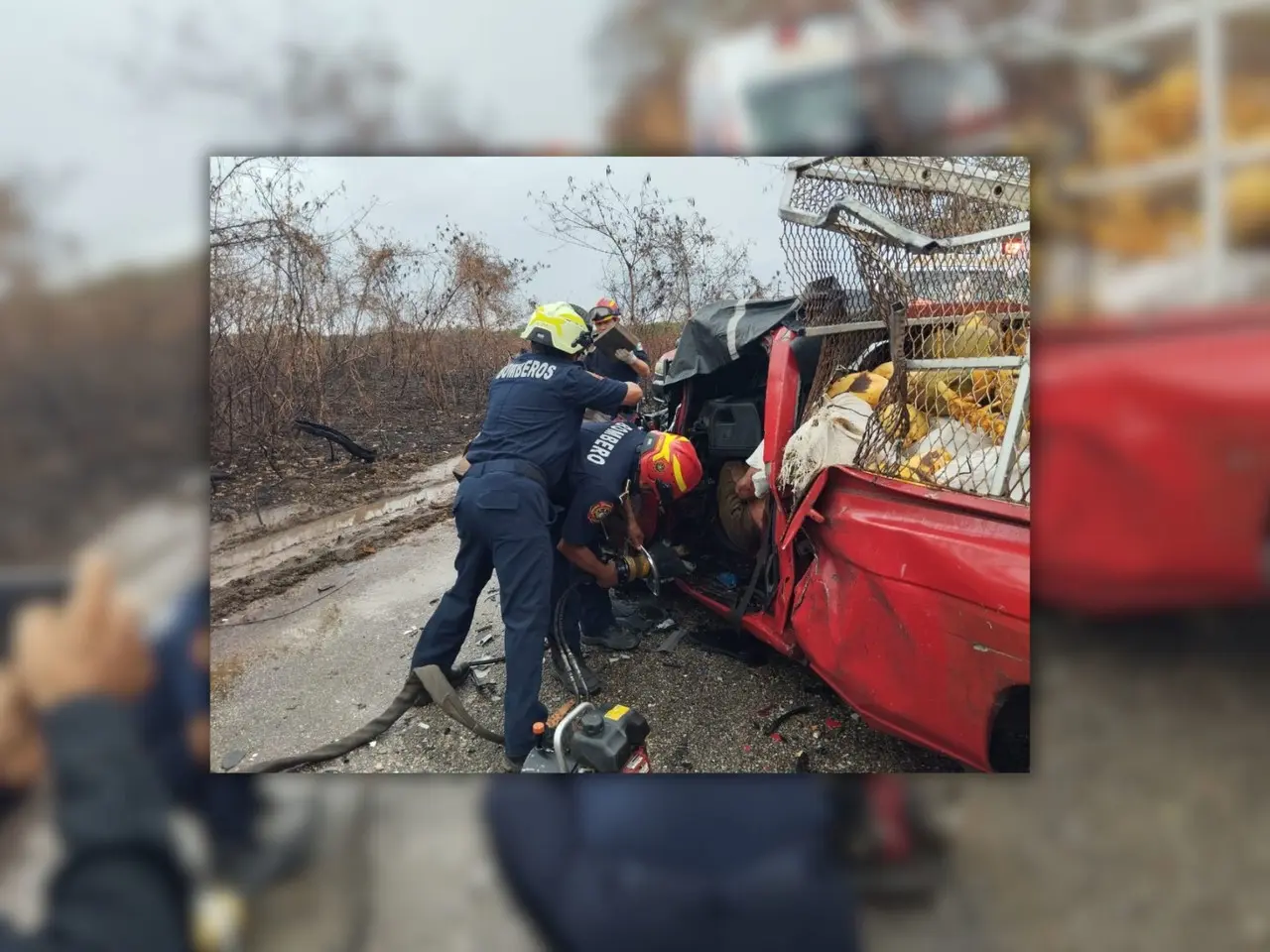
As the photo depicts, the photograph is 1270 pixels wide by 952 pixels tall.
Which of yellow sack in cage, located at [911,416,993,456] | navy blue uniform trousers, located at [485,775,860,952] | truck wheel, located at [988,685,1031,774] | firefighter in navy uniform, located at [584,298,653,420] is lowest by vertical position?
navy blue uniform trousers, located at [485,775,860,952]

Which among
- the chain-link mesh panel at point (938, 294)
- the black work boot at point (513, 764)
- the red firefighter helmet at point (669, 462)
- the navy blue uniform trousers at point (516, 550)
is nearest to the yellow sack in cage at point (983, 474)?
the chain-link mesh panel at point (938, 294)

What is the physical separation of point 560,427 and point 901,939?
1.87m

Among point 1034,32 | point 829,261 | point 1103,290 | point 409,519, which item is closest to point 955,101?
point 1034,32

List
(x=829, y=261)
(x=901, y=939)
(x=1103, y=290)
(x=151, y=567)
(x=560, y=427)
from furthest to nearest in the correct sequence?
(x=560, y=427)
(x=829, y=261)
(x=151, y=567)
(x=901, y=939)
(x=1103, y=290)

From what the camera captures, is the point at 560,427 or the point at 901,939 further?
the point at 560,427

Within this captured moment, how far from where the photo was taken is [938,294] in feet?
5.71

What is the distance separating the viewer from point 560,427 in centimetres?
259

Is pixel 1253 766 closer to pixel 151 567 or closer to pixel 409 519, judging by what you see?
pixel 151 567

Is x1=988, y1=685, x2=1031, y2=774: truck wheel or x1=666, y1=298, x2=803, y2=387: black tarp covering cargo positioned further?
x1=666, y1=298, x2=803, y2=387: black tarp covering cargo

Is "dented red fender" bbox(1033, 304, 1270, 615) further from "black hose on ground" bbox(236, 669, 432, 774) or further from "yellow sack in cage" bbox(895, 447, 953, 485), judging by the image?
"black hose on ground" bbox(236, 669, 432, 774)

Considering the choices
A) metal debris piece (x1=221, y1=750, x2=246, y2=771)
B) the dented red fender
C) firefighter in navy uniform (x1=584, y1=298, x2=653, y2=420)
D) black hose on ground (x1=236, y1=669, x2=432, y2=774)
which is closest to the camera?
the dented red fender

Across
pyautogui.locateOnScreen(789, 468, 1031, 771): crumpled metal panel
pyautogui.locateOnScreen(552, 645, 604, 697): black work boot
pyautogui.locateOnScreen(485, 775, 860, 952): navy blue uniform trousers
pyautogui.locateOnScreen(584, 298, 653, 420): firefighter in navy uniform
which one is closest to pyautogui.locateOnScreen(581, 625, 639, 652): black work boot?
pyautogui.locateOnScreen(552, 645, 604, 697): black work boot

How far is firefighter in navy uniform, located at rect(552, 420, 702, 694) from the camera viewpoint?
2.69 metres

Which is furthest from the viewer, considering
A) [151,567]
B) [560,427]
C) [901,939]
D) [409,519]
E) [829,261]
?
[409,519]
